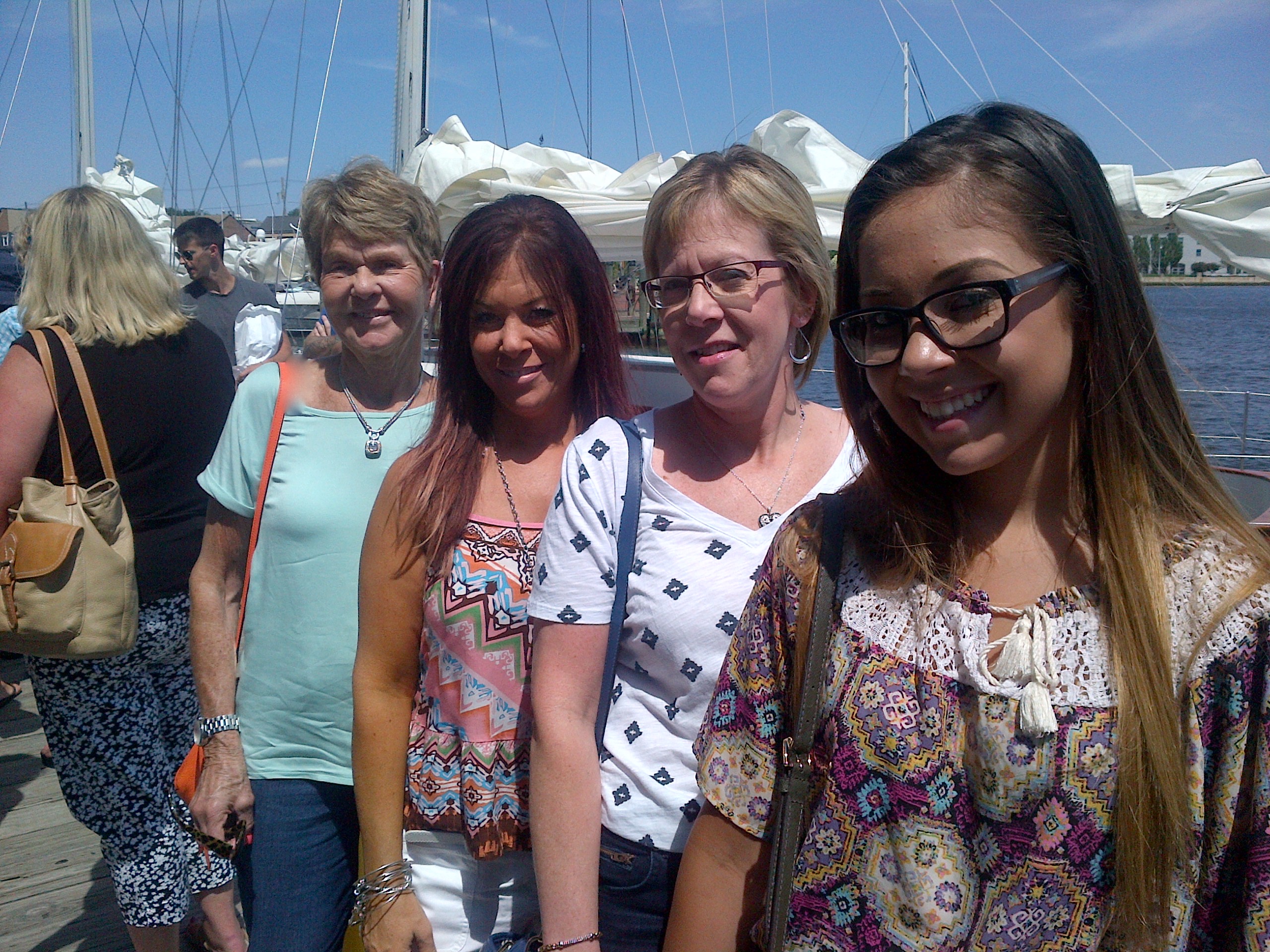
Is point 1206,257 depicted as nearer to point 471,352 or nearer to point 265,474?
point 471,352

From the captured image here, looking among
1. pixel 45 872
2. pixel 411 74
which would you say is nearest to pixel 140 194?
→ pixel 411 74

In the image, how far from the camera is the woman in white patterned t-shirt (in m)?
1.46

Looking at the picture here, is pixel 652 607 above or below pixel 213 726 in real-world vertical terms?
above

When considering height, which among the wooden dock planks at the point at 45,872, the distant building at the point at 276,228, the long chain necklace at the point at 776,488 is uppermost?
the distant building at the point at 276,228

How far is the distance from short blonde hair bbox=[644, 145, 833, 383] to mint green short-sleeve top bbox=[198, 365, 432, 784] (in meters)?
0.72

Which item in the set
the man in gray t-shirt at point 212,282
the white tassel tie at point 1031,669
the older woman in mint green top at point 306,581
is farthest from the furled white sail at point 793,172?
the white tassel tie at point 1031,669

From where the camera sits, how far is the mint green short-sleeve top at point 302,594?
2002 mm

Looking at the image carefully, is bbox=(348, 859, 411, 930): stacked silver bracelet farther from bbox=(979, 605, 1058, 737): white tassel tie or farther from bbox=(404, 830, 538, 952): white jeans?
bbox=(979, 605, 1058, 737): white tassel tie

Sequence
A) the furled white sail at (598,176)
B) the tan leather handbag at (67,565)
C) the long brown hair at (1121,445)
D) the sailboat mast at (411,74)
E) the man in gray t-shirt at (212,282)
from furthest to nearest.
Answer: the sailboat mast at (411,74) < the man in gray t-shirt at (212,282) < the furled white sail at (598,176) < the tan leather handbag at (67,565) < the long brown hair at (1121,445)

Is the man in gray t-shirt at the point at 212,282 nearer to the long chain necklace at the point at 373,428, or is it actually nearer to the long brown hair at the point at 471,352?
the long chain necklace at the point at 373,428

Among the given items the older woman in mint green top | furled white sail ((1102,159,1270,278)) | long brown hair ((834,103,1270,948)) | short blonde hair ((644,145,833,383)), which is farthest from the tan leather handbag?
furled white sail ((1102,159,1270,278))

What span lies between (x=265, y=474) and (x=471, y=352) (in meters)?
0.59

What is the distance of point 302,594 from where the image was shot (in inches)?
79.0

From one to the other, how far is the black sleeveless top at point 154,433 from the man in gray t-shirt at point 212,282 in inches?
120
